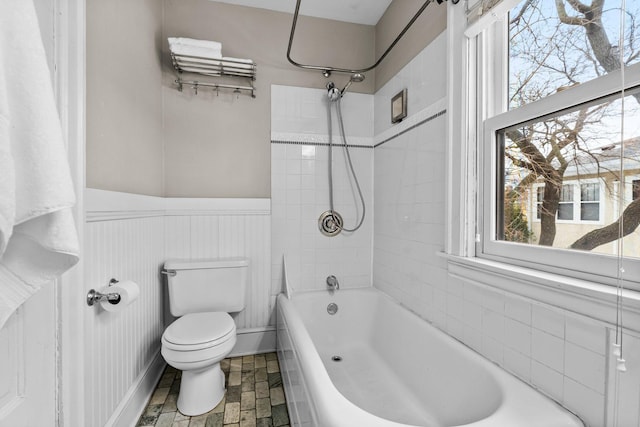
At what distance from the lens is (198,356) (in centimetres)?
142

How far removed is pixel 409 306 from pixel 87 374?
1.57 meters

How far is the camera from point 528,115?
1072 millimetres

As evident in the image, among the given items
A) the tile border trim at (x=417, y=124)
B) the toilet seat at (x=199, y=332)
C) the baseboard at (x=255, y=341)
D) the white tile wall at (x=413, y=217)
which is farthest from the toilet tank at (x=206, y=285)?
the tile border trim at (x=417, y=124)

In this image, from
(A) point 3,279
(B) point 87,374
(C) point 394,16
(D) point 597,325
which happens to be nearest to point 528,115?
(D) point 597,325

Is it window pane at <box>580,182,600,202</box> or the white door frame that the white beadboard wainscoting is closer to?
the white door frame

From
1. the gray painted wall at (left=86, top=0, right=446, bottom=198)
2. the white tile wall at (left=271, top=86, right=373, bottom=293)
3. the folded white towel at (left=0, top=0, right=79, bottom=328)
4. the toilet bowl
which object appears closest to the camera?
the folded white towel at (left=0, top=0, right=79, bottom=328)

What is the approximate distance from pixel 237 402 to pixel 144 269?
0.91 meters

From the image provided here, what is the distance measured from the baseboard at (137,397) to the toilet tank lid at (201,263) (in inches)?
22.3

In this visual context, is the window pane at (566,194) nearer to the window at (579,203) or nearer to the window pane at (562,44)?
the window at (579,203)

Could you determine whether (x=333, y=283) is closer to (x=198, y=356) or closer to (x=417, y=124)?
(x=198, y=356)

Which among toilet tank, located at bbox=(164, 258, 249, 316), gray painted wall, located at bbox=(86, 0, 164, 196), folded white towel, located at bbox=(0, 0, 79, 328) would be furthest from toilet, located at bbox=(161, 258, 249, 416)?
folded white towel, located at bbox=(0, 0, 79, 328)

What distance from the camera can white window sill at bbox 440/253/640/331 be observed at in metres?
0.73

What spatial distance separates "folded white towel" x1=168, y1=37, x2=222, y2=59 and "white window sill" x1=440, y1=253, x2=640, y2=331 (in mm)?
1898

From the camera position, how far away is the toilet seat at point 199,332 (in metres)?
1.42
